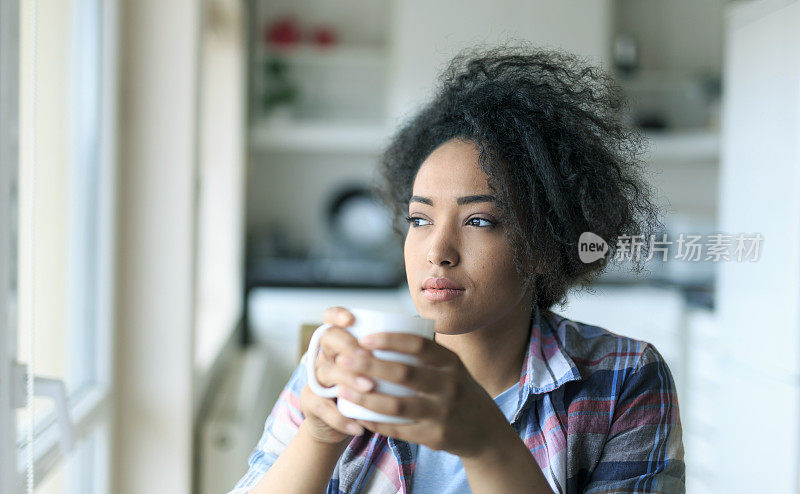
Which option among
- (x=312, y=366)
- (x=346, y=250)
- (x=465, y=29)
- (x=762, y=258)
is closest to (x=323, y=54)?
(x=346, y=250)

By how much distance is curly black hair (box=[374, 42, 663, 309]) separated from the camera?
53cm

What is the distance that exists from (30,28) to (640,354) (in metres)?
0.61

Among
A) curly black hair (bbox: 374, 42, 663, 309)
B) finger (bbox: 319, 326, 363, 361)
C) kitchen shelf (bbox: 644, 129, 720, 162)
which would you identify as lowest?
finger (bbox: 319, 326, 363, 361)

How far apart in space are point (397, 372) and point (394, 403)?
0.02m

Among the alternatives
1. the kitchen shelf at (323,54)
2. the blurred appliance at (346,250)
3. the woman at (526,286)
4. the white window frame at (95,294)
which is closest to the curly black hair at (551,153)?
the woman at (526,286)

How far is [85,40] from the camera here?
31.9 inches

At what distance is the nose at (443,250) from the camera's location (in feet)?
1.64

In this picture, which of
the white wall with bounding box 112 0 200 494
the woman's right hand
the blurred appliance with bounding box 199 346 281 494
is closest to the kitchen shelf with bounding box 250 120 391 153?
the blurred appliance with bounding box 199 346 281 494

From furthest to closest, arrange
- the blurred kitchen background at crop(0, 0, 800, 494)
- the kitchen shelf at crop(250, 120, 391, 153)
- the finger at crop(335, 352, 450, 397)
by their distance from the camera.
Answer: the kitchen shelf at crop(250, 120, 391, 153) → the blurred kitchen background at crop(0, 0, 800, 494) → the finger at crop(335, 352, 450, 397)

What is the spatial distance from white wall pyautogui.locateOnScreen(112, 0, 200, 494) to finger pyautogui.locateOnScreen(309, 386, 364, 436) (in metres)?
0.56

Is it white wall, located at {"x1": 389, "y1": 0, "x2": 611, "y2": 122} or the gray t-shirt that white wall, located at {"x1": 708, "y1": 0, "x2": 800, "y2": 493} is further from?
the gray t-shirt

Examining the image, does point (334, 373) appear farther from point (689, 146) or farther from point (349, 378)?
point (689, 146)

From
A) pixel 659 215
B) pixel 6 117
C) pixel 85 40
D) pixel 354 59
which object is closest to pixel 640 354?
pixel 659 215

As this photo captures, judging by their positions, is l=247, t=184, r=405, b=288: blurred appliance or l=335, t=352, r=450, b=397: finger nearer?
l=335, t=352, r=450, b=397: finger
